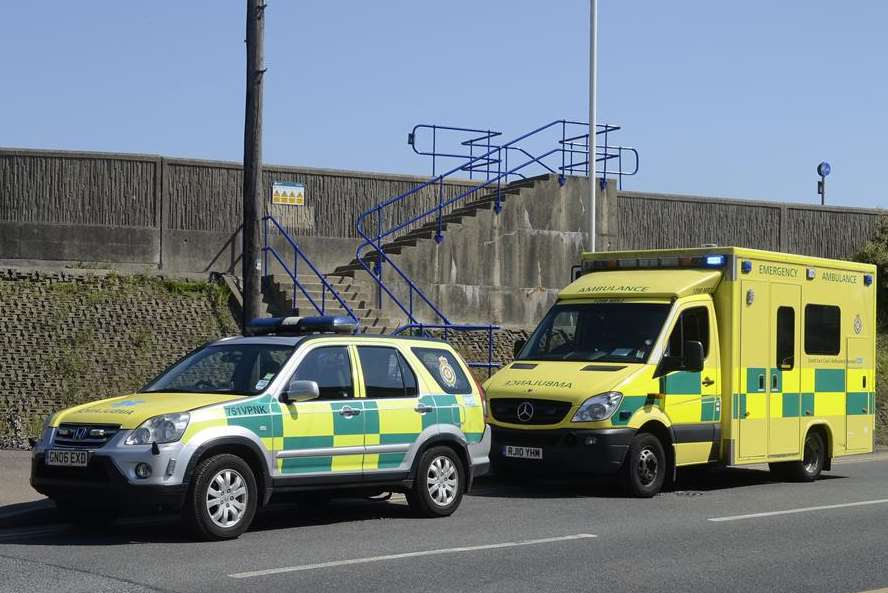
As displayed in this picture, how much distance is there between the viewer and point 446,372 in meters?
13.1

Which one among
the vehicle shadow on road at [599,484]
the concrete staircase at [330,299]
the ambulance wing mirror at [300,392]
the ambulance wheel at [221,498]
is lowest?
the vehicle shadow on road at [599,484]

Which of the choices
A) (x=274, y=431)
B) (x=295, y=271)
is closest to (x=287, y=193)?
(x=295, y=271)

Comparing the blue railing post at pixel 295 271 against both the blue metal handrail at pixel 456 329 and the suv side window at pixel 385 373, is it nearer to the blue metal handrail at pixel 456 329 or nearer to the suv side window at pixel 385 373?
the blue metal handrail at pixel 456 329

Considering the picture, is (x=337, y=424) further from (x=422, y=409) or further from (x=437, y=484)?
(x=437, y=484)

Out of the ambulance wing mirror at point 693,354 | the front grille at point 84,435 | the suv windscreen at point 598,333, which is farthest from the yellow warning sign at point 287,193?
the front grille at point 84,435

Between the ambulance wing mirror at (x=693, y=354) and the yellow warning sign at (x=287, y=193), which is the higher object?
the yellow warning sign at (x=287, y=193)

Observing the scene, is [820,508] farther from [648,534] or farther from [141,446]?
[141,446]

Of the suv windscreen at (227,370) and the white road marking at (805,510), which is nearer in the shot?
the suv windscreen at (227,370)

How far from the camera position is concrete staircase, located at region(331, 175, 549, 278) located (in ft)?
83.4

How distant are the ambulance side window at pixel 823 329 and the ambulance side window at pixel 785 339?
367 mm

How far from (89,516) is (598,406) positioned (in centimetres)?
563

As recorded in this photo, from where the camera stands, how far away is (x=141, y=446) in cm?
1047

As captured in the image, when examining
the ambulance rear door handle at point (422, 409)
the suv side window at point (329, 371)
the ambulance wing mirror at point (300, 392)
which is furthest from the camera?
the ambulance rear door handle at point (422, 409)

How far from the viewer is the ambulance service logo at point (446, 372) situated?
42.8 feet
